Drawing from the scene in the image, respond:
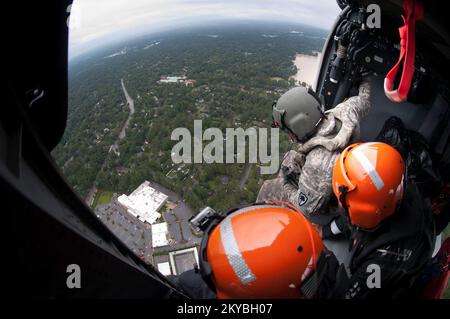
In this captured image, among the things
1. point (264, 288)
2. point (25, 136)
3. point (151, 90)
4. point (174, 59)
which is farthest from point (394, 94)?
point (174, 59)

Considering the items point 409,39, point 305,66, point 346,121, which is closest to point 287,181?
point 346,121

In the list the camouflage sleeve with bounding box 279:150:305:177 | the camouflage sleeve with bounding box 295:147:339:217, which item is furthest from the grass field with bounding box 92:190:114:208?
the camouflage sleeve with bounding box 295:147:339:217

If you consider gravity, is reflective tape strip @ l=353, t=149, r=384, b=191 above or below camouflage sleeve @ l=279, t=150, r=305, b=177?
above

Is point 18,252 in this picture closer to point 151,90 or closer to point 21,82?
point 21,82

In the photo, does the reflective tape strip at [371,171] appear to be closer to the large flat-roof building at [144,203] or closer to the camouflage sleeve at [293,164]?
the camouflage sleeve at [293,164]

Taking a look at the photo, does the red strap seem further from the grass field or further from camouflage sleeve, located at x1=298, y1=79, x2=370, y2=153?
the grass field

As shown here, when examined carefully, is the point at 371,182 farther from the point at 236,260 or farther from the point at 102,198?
the point at 102,198
